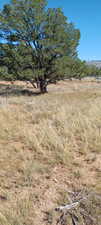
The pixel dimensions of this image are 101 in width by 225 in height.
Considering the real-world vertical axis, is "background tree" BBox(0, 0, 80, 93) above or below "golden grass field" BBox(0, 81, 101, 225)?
above

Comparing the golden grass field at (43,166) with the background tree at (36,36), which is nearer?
the golden grass field at (43,166)

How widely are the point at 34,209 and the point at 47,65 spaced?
13.1m

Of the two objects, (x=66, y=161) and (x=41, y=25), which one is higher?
(x=41, y=25)

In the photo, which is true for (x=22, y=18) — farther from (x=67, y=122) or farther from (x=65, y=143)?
(x=65, y=143)

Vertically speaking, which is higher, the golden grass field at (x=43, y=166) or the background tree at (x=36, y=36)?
the background tree at (x=36, y=36)

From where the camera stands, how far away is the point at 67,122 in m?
5.05

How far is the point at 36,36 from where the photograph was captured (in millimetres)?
13883

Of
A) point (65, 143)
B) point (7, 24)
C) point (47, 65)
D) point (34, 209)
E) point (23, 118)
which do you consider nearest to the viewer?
point (34, 209)

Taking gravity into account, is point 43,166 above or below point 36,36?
below

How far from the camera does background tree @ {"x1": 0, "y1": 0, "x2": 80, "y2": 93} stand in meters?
13.1

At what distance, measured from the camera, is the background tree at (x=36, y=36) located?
A: 42.8 ft

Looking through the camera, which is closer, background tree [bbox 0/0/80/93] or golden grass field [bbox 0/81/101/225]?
golden grass field [bbox 0/81/101/225]

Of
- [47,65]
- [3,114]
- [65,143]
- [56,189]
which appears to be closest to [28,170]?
[56,189]

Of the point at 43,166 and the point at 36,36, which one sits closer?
the point at 43,166
